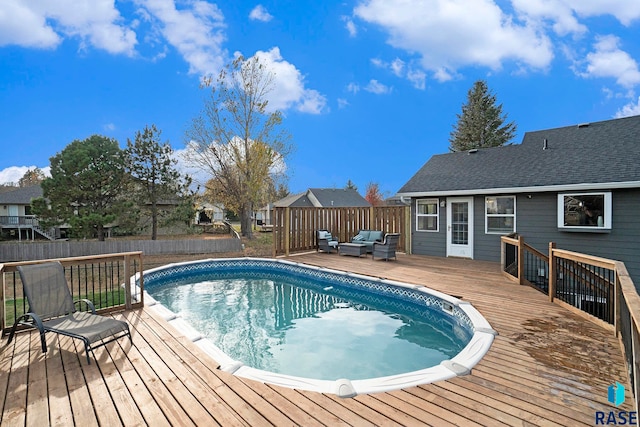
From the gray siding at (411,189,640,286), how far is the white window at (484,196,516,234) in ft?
→ 0.40

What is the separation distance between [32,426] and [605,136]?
41.9 feet

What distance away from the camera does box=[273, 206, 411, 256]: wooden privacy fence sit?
11.3m

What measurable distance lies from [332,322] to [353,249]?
499cm

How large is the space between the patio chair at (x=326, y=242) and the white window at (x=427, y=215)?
118 inches

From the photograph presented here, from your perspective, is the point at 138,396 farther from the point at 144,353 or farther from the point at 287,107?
the point at 287,107

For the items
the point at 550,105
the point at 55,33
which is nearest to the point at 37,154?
the point at 55,33

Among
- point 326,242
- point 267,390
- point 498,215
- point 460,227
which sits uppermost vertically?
point 498,215

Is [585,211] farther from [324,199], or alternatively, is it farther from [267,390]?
[324,199]

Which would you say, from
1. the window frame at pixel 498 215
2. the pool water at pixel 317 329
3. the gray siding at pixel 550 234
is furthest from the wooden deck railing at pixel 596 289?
the pool water at pixel 317 329

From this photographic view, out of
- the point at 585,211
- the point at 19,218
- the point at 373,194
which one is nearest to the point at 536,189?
the point at 585,211

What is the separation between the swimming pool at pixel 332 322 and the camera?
3109 millimetres

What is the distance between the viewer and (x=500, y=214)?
9359mm

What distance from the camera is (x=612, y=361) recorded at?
3.20 meters

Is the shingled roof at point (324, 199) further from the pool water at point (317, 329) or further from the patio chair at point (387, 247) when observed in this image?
the pool water at point (317, 329)
